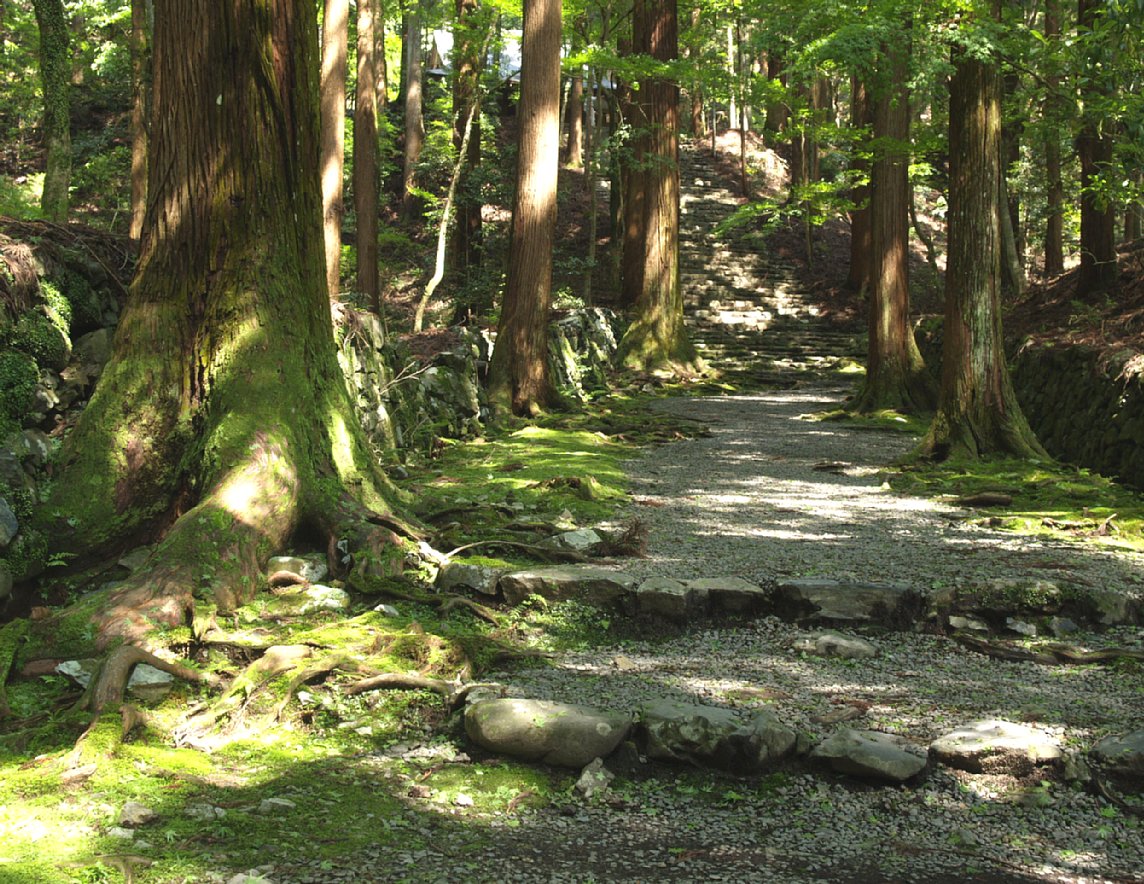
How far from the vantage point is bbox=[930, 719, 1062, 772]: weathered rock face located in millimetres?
3225

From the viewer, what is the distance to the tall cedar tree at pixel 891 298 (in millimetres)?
13805

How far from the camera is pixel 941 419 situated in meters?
9.24

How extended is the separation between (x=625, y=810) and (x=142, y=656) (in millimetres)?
1969

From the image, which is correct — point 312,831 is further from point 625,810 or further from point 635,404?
point 635,404

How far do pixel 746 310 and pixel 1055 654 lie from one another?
64.1ft

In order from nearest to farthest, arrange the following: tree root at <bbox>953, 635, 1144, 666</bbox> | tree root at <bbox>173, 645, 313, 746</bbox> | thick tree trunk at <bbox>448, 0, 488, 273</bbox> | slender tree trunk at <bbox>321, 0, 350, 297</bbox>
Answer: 1. tree root at <bbox>173, 645, 313, 746</bbox>
2. tree root at <bbox>953, 635, 1144, 666</bbox>
3. slender tree trunk at <bbox>321, 0, 350, 297</bbox>
4. thick tree trunk at <bbox>448, 0, 488, 273</bbox>

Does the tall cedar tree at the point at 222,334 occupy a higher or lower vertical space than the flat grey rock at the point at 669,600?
higher

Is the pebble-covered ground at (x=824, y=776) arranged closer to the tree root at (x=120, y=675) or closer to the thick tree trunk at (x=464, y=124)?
the tree root at (x=120, y=675)

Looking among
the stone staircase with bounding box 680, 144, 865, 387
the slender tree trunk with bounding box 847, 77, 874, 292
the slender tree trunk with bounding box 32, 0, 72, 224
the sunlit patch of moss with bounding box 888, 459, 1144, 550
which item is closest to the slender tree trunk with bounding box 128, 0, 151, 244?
the slender tree trunk with bounding box 32, 0, 72, 224

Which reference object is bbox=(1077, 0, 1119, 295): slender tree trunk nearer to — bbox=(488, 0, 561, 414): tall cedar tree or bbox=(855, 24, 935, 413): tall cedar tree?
bbox=(855, 24, 935, 413): tall cedar tree

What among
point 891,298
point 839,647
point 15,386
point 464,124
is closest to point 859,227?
point 891,298

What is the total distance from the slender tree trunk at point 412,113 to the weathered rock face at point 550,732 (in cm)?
2265

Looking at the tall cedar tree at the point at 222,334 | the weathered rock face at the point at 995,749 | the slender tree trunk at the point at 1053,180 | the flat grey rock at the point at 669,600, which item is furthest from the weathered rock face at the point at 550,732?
the slender tree trunk at the point at 1053,180

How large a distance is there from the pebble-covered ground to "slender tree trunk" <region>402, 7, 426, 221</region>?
68.3 feet
